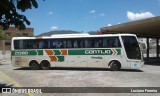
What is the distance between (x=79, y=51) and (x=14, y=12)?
14.0m

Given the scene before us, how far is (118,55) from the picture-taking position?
22.2 meters

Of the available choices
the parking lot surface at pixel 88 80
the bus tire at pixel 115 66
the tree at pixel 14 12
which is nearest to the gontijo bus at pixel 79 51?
the bus tire at pixel 115 66

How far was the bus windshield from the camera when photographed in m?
21.6

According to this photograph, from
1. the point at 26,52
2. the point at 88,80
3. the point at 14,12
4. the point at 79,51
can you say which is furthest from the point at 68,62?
the point at 14,12

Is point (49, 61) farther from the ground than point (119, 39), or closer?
closer

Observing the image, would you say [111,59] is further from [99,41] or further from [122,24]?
[122,24]

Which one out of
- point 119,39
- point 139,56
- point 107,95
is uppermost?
point 119,39

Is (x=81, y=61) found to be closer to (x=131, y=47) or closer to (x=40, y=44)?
(x=40, y=44)

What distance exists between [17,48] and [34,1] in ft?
54.4

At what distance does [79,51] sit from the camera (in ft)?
76.4

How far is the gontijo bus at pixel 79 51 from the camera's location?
21875mm

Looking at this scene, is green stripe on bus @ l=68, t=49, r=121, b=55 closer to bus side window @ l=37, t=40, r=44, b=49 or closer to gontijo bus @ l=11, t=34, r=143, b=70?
gontijo bus @ l=11, t=34, r=143, b=70

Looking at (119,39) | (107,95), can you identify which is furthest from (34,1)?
(119,39)

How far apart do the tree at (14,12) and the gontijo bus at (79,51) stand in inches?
534
